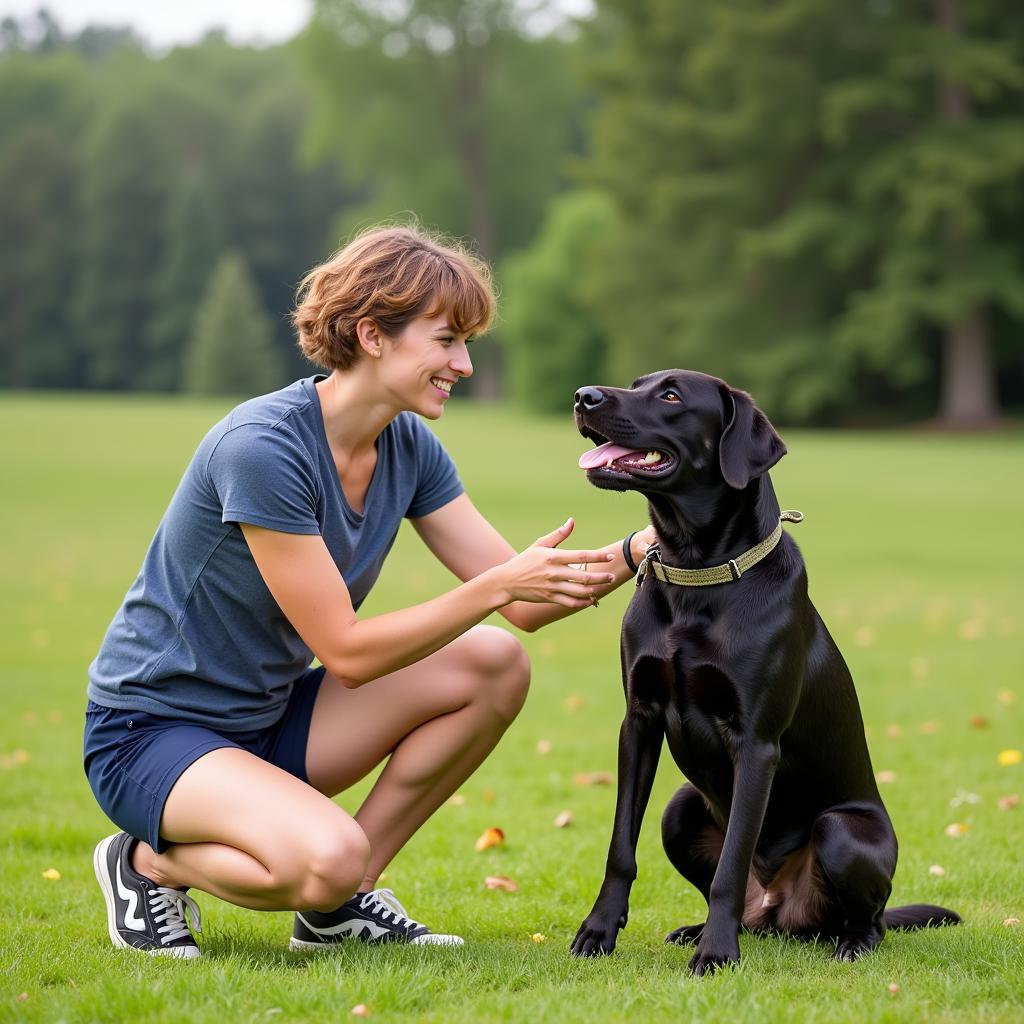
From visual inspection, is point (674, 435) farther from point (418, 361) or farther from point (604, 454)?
point (418, 361)

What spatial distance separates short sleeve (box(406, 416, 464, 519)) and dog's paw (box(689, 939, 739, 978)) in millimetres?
1500

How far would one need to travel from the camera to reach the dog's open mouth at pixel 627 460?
3398mm

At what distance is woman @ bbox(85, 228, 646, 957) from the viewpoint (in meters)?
3.39

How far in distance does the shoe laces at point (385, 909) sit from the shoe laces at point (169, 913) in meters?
0.45

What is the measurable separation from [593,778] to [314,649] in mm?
2495

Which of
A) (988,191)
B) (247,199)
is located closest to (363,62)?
(247,199)

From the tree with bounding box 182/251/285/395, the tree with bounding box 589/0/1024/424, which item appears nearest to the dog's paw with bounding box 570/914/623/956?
the tree with bounding box 589/0/1024/424

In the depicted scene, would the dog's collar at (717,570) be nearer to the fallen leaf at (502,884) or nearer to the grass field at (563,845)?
the grass field at (563,845)

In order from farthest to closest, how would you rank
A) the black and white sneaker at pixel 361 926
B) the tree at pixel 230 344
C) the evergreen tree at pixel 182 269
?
1. the evergreen tree at pixel 182 269
2. the tree at pixel 230 344
3. the black and white sneaker at pixel 361 926

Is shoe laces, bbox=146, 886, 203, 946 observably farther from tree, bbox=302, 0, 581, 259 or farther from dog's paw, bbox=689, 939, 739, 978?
tree, bbox=302, 0, 581, 259

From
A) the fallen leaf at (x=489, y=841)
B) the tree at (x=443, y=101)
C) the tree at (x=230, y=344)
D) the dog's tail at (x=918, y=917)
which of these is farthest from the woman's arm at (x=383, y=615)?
the tree at (x=230, y=344)

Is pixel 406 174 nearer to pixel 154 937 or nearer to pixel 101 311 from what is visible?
pixel 101 311

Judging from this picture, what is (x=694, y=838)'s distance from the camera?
3.75 m

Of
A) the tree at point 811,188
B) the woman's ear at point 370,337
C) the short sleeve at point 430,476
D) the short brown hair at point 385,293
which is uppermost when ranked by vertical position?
the tree at point 811,188
